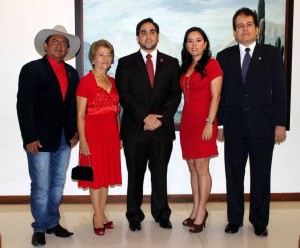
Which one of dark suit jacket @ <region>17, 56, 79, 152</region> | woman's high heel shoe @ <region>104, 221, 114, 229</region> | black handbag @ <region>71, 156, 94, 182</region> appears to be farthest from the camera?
woman's high heel shoe @ <region>104, 221, 114, 229</region>

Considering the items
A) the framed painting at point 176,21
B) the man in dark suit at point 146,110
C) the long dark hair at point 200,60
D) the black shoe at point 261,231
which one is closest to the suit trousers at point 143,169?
the man in dark suit at point 146,110

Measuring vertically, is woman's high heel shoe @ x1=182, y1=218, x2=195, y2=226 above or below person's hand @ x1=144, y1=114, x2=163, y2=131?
below

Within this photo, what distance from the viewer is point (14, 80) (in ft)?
13.7

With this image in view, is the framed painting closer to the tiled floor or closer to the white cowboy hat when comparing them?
the white cowboy hat

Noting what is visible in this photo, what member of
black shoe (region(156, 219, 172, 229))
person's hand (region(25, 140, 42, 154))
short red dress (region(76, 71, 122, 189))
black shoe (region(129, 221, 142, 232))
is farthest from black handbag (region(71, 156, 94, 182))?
black shoe (region(156, 219, 172, 229))

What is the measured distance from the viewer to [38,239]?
10.1 feet

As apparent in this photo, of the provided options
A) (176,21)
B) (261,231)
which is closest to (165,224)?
(261,231)

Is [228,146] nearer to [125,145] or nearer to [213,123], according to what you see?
[213,123]

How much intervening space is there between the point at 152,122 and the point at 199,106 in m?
0.40

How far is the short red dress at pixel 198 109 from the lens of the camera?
317 cm

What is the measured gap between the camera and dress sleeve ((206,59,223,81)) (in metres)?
3.15

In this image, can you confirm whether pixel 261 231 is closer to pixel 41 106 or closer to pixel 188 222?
pixel 188 222

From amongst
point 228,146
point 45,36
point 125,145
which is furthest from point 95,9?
point 228,146

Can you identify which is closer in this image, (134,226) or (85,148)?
(85,148)
